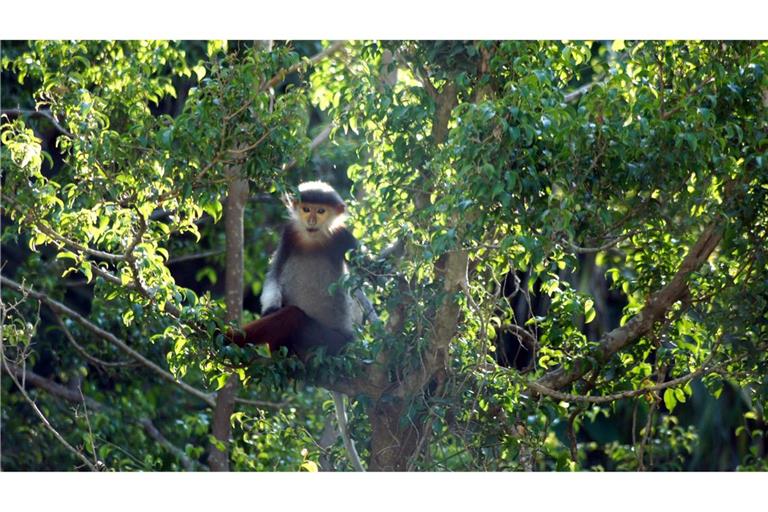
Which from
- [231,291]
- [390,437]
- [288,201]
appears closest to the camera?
[390,437]

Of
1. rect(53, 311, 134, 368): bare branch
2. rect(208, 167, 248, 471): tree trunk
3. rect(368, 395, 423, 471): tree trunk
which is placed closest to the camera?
rect(368, 395, 423, 471): tree trunk

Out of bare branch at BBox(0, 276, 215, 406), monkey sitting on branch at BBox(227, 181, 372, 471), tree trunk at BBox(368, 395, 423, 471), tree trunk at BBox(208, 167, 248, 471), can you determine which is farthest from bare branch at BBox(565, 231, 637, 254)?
bare branch at BBox(0, 276, 215, 406)

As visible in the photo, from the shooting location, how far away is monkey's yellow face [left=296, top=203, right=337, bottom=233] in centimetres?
445

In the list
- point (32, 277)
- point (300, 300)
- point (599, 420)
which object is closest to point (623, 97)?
point (300, 300)

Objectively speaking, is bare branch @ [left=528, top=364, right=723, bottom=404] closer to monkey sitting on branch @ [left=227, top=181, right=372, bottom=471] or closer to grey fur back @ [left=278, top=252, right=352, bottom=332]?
monkey sitting on branch @ [left=227, top=181, right=372, bottom=471]

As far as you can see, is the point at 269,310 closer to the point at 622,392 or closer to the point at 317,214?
the point at 317,214

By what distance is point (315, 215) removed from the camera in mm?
4449

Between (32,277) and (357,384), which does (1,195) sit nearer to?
(357,384)

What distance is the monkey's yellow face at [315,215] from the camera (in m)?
4.45

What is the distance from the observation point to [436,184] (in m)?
3.51

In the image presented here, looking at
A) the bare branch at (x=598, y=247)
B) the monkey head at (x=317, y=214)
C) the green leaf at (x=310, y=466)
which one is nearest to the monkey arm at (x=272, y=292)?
the monkey head at (x=317, y=214)

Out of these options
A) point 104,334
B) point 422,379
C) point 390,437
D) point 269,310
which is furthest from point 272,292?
point 104,334

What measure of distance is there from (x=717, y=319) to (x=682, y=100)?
2.48 feet

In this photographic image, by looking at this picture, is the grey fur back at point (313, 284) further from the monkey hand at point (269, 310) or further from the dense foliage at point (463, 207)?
the dense foliage at point (463, 207)
